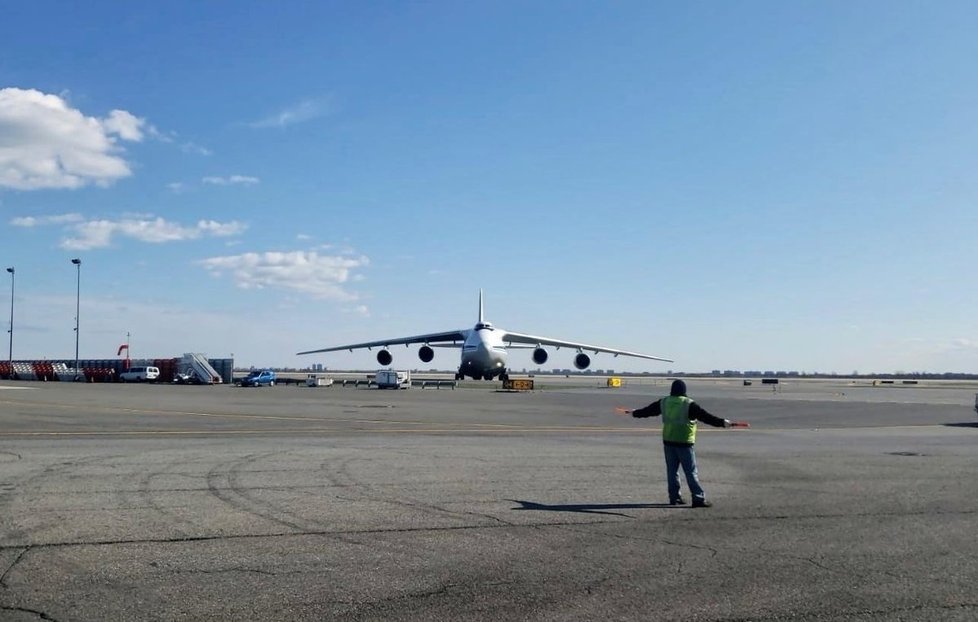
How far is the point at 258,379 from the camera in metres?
Answer: 70.1

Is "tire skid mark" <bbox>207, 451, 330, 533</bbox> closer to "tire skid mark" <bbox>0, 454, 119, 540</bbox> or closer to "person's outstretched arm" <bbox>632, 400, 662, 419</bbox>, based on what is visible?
"tire skid mark" <bbox>0, 454, 119, 540</bbox>

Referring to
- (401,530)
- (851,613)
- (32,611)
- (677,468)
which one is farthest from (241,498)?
(851,613)

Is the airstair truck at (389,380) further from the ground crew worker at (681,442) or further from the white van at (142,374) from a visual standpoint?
the ground crew worker at (681,442)

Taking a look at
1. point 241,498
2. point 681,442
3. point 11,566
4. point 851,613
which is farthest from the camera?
point 681,442

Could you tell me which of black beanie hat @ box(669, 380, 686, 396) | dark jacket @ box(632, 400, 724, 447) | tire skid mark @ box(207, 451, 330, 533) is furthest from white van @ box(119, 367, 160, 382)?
black beanie hat @ box(669, 380, 686, 396)

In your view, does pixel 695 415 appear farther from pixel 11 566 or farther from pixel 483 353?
pixel 483 353

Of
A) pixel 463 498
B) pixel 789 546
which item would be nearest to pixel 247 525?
pixel 463 498

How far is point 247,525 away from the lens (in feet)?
32.2

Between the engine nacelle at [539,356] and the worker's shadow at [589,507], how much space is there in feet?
196

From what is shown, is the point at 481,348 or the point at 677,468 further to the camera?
the point at 481,348

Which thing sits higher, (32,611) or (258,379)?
(258,379)

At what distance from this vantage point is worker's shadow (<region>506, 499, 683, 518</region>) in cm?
1138

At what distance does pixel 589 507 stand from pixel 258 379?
204 ft

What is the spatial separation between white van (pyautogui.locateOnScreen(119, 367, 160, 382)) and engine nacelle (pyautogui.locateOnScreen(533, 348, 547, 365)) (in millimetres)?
35723
